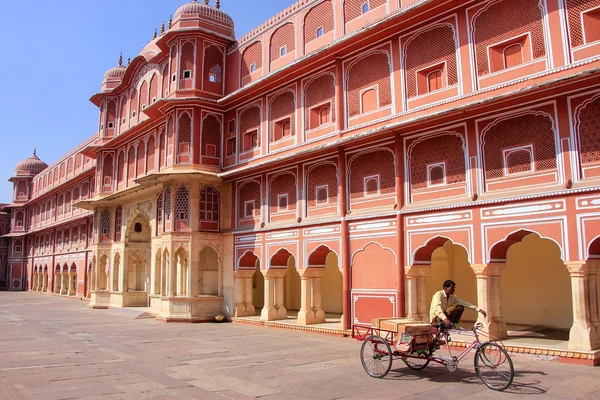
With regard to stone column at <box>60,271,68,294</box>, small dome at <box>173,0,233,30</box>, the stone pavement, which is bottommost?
the stone pavement

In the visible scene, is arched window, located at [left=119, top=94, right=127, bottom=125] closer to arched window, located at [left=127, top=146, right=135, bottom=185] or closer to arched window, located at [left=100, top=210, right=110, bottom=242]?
arched window, located at [left=127, top=146, right=135, bottom=185]

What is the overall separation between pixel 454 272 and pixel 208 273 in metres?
9.21

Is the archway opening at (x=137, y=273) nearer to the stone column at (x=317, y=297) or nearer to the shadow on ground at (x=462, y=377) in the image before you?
the stone column at (x=317, y=297)

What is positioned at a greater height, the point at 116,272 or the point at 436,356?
the point at 116,272

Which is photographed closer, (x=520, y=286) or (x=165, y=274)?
(x=520, y=286)

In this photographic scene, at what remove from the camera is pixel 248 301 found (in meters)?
19.2

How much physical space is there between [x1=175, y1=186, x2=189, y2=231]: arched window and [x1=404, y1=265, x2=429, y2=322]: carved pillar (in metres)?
9.48

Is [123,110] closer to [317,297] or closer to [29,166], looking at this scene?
[317,297]

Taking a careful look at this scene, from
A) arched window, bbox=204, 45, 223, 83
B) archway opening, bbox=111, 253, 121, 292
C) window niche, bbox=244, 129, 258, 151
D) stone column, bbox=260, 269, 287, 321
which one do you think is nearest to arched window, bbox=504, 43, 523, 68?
window niche, bbox=244, 129, 258, 151

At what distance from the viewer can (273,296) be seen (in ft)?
57.8

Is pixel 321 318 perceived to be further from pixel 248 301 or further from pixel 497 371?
pixel 497 371

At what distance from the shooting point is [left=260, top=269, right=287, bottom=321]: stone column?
17.5 metres

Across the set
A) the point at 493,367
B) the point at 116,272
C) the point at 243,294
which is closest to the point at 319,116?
the point at 243,294

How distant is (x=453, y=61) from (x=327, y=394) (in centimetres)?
868
